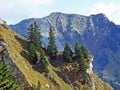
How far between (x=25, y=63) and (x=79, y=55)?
86.6 ft

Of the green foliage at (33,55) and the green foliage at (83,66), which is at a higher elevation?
the green foliage at (33,55)

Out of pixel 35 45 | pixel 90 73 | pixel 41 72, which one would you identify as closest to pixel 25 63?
pixel 41 72

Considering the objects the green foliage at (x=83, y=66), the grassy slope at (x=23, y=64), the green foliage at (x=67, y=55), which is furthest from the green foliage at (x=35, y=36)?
the green foliage at (x=83, y=66)

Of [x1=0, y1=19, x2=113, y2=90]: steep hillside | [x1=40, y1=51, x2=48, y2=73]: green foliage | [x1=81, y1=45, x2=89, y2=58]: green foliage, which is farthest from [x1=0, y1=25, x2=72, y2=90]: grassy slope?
[x1=81, y1=45, x2=89, y2=58]: green foliage

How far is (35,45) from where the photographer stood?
17150 cm

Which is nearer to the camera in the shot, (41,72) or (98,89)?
(41,72)

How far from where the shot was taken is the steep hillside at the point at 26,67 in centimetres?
14446

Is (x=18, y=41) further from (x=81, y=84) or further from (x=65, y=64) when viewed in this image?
(x=81, y=84)

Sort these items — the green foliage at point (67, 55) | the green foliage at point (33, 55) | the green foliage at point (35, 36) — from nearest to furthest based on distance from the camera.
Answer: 1. the green foliage at point (33, 55)
2. the green foliage at point (67, 55)
3. the green foliage at point (35, 36)

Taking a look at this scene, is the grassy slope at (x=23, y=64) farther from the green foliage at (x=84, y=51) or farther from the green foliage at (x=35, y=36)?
the green foliage at (x=84, y=51)

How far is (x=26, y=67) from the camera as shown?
5965 inches

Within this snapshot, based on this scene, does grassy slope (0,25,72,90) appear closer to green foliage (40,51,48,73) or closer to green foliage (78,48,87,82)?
green foliage (40,51,48,73)

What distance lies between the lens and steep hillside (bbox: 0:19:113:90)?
14446cm

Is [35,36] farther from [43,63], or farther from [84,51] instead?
[84,51]
